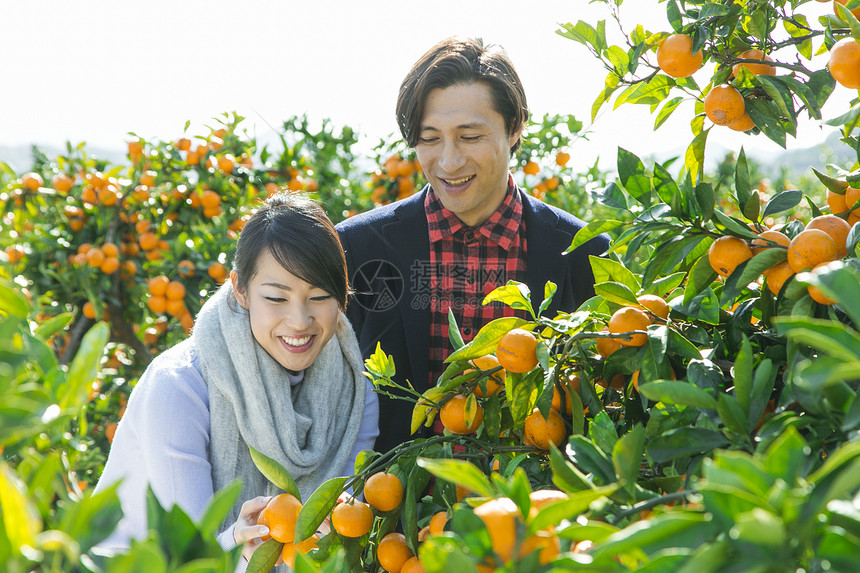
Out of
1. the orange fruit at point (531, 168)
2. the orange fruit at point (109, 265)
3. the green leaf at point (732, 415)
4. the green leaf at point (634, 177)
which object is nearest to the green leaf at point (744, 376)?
the green leaf at point (732, 415)

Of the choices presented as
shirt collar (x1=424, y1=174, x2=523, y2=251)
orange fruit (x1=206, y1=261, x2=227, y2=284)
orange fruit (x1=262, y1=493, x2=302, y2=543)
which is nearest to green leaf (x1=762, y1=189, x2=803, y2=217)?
orange fruit (x1=262, y1=493, x2=302, y2=543)

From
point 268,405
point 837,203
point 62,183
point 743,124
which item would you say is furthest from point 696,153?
point 62,183

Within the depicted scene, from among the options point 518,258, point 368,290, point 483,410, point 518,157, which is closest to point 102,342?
point 483,410

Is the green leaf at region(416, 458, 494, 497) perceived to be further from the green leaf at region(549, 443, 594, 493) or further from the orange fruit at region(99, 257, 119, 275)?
the orange fruit at region(99, 257, 119, 275)

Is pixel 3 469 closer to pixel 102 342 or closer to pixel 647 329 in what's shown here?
pixel 102 342

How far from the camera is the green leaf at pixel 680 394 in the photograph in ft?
1.81

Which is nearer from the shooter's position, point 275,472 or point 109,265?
point 275,472

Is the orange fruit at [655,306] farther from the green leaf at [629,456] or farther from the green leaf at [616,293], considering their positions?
the green leaf at [629,456]

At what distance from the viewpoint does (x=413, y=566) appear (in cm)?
71

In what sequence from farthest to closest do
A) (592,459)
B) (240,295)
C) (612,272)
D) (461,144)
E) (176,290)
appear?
(176,290)
(461,144)
(240,295)
(612,272)
(592,459)

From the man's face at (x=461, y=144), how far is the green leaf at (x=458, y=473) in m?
1.29

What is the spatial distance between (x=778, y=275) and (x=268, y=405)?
40.9 inches

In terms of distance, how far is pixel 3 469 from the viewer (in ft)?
1.23

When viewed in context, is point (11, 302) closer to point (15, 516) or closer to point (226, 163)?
point (15, 516)
